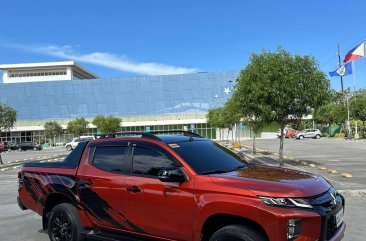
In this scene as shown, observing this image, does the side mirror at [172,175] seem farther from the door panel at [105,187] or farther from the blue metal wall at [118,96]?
the blue metal wall at [118,96]

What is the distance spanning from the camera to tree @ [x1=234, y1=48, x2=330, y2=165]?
1828 cm

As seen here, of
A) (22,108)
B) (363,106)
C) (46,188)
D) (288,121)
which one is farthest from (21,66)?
(46,188)

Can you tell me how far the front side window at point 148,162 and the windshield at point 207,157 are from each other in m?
0.21

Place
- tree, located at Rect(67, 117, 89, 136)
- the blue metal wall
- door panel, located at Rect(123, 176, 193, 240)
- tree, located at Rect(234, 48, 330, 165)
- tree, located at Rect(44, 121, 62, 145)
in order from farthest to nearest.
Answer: the blue metal wall → tree, located at Rect(44, 121, 62, 145) → tree, located at Rect(67, 117, 89, 136) → tree, located at Rect(234, 48, 330, 165) → door panel, located at Rect(123, 176, 193, 240)

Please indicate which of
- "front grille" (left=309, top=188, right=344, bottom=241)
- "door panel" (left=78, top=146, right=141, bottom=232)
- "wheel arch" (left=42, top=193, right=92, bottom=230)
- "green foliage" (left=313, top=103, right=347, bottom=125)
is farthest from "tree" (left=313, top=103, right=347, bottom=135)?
"front grille" (left=309, top=188, right=344, bottom=241)

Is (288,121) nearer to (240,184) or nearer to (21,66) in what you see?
(240,184)

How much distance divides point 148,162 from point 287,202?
78.9 inches

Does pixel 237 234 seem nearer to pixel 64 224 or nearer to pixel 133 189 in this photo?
pixel 133 189

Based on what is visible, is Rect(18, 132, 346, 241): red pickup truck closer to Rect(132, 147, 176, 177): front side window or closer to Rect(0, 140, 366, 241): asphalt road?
Rect(132, 147, 176, 177): front side window

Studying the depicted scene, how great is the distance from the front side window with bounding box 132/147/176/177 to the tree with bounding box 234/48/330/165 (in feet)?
42.2

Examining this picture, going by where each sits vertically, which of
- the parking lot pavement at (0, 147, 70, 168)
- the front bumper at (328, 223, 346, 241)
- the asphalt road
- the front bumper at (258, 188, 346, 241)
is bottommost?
the parking lot pavement at (0, 147, 70, 168)

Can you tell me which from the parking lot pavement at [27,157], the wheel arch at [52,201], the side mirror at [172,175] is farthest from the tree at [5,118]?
the side mirror at [172,175]

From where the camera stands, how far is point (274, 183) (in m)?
5.00

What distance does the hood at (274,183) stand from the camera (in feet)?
15.8
